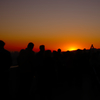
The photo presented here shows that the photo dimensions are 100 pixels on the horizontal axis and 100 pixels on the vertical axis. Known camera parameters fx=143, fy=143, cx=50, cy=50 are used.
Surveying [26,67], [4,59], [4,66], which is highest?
[4,59]

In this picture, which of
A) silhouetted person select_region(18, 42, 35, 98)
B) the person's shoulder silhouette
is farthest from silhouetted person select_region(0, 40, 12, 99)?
silhouetted person select_region(18, 42, 35, 98)

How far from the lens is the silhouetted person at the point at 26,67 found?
514 centimetres

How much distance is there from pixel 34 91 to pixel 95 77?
3.99 meters

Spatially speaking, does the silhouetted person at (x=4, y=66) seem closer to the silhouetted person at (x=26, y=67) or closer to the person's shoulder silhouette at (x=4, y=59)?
A: the person's shoulder silhouette at (x=4, y=59)

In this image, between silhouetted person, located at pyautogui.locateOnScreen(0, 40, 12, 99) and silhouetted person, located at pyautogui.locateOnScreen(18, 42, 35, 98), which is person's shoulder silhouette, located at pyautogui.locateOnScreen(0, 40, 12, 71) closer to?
silhouetted person, located at pyautogui.locateOnScreen(0, 40, 12, 99)

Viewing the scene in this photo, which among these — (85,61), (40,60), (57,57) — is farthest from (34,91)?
(85,61)

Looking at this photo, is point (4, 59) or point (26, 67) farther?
point (26, 67)

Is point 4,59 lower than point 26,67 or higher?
higher

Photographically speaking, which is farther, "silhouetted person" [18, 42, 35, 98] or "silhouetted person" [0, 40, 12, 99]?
"silhouetted person" [18, 42, 35, 98]

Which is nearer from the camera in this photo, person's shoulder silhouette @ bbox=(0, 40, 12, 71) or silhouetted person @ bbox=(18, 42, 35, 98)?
person's shoulder silhouette @ bbox=(0, 40, 12, 71)

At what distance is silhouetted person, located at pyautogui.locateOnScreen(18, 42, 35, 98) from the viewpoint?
5.14 metres

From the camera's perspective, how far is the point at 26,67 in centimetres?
515

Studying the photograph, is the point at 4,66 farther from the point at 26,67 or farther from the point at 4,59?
the point at 26,67

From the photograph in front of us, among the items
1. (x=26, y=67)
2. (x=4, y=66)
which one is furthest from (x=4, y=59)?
(x=26, y=67)
